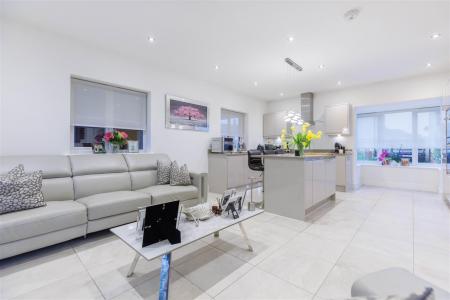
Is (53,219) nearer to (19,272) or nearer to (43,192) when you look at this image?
(19,272)

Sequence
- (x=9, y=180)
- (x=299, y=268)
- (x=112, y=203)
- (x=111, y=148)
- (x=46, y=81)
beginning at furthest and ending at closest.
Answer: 1. (x=111, y=148)
2. (x=46, y=81)
3. (x=112, y=203)
4. (x=9, y=180)
5. (x=299, y=268)

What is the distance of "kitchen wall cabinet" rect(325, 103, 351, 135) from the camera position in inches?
210

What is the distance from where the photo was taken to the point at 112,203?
2.48 m

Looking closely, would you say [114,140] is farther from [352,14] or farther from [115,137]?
[352,14]

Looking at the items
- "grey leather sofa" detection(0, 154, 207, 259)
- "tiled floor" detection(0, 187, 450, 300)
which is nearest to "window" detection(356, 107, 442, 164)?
"tiled floor" detection(0, 187, 450, 300)

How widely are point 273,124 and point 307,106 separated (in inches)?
→ 45.1

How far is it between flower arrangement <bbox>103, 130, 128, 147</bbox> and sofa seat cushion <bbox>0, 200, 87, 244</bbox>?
1.40m

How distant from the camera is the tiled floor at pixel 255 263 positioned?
62.7 inches

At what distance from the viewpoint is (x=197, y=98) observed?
16.1 ft

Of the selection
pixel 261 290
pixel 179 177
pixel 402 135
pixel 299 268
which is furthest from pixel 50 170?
pixel 402 135

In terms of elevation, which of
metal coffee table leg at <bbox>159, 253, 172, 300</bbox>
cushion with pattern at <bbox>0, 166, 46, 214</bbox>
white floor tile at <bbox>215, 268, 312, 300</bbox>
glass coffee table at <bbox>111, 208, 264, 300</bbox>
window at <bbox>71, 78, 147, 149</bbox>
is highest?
window at <bbox>71, 78, 147, 149</bbox>

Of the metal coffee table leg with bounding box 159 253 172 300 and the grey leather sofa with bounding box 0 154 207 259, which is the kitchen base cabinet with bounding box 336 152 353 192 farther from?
the metal coffee table leg with bounding box 159 253 172 300

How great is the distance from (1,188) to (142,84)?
8.57 ft

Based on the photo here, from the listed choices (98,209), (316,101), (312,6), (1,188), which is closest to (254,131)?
(316,101)
